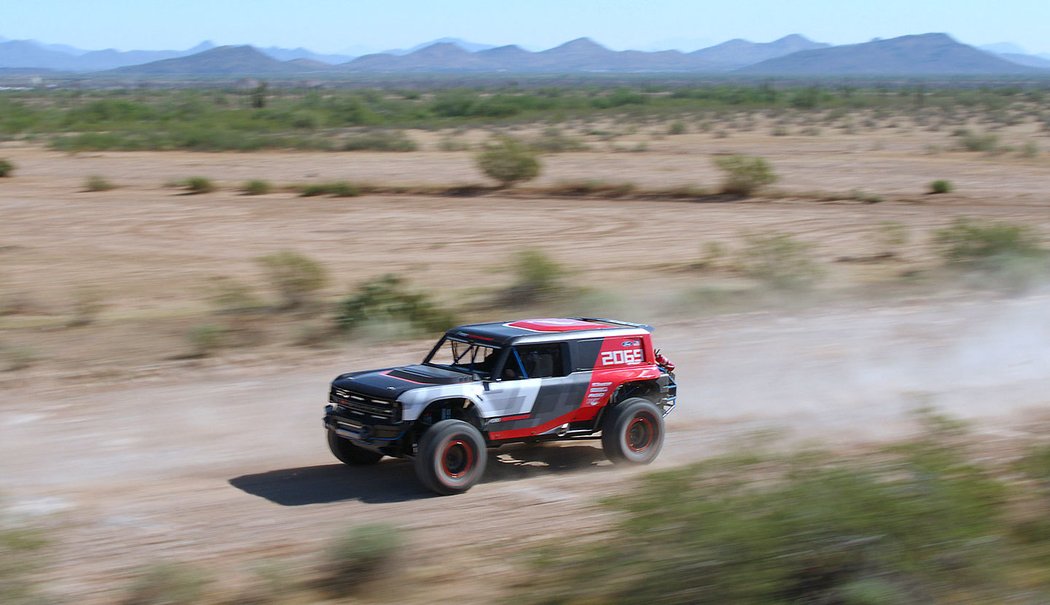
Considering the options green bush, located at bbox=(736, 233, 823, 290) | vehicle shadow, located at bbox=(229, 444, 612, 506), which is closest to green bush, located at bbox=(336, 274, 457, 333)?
vehicle shadow, located at bbox=(229, 444, 612, 506)

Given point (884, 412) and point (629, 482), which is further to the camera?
point (884, 412)

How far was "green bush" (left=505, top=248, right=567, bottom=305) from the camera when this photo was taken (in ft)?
65.4

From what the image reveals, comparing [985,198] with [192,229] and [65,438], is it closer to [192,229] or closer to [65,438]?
[192,229]

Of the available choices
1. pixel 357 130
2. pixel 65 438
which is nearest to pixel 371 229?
pixel 65 438

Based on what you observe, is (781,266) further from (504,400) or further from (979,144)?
(979,144)

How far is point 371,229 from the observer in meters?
29.8

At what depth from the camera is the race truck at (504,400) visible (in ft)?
32.6

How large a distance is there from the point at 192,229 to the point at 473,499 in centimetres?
2161

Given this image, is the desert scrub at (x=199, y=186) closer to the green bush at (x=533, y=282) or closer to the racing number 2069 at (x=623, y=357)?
the green bush at (x=533, y=282)

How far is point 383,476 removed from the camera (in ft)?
35.4

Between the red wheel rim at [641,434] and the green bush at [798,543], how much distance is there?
13.7 ft

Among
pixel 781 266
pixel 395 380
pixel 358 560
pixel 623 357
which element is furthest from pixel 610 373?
pixel 781 266

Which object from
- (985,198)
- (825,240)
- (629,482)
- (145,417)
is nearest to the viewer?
(629,482)

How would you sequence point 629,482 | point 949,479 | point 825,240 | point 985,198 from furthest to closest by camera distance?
point 985,198, point 825,240, point 629,482, point 949,479
